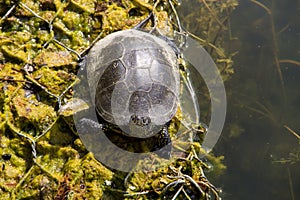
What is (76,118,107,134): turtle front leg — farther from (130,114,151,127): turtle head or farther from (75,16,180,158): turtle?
(130,114,151,127): turtle head

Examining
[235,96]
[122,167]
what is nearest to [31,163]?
[122,167]

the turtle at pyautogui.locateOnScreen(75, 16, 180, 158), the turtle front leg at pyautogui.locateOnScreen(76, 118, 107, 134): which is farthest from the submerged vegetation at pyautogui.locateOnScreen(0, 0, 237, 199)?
the turtle at pyautogui.locateOnScreen(75, 16, 180, 158)

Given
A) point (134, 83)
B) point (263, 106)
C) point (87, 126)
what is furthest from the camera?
point (263, 106)

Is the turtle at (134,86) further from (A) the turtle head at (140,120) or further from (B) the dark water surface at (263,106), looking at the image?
(B) the dark water surface at (263,106)

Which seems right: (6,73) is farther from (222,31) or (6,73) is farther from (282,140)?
(282,140)

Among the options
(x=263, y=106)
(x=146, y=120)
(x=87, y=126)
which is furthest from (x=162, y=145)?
(x=263, y=106)

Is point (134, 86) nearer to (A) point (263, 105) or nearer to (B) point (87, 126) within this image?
(B) point (87, 126)
